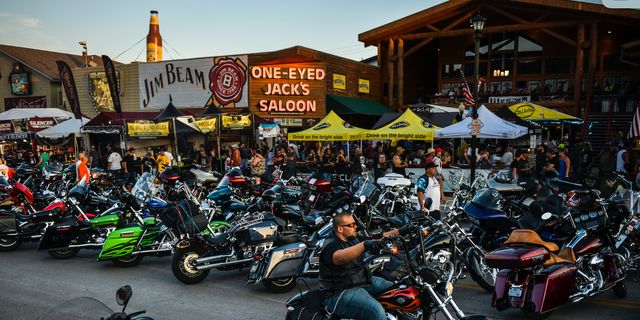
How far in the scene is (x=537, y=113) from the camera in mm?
21016

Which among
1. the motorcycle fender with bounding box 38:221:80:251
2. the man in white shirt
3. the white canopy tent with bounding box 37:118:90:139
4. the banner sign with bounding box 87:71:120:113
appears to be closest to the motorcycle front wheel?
the motorcycle fender with bounding box 38:221:80:251

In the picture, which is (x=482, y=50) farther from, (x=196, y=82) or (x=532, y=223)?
(x=532, y=223)

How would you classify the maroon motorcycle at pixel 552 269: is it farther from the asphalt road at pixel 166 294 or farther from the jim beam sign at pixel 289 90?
the jim beam sign at pixel 289 90

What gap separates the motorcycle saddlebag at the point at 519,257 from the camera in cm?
498

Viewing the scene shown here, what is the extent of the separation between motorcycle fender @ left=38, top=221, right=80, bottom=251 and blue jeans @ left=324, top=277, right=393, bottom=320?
261 inches

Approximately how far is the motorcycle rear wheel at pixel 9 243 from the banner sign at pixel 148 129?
9564 mm

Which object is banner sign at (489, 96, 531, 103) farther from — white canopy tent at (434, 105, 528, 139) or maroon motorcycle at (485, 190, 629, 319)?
maroon motorcycle at (485, 190, 629, 319)

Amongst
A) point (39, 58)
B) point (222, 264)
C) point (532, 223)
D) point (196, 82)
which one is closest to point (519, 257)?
point (532, 223)

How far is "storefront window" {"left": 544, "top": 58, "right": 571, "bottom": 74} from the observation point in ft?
105

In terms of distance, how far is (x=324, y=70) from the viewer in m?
28.1

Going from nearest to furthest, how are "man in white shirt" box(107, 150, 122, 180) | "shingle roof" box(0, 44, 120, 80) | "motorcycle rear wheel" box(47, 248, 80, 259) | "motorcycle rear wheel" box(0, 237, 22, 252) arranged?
"motorcycle rear wheel" box(47, 248, 80, 259) < "motorcycle rear wheel" box(0, 237, 22, 252) < "man in white shirt" box(107, 150, 122, 180) < "shingle roof" box(0, 44, 120, 80)

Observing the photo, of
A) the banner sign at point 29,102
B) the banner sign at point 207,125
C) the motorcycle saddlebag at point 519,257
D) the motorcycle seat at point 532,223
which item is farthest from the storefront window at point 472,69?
the banner sign at point 29,102

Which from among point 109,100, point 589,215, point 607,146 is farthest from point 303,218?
point 109,100

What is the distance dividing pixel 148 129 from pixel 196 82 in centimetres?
1053
